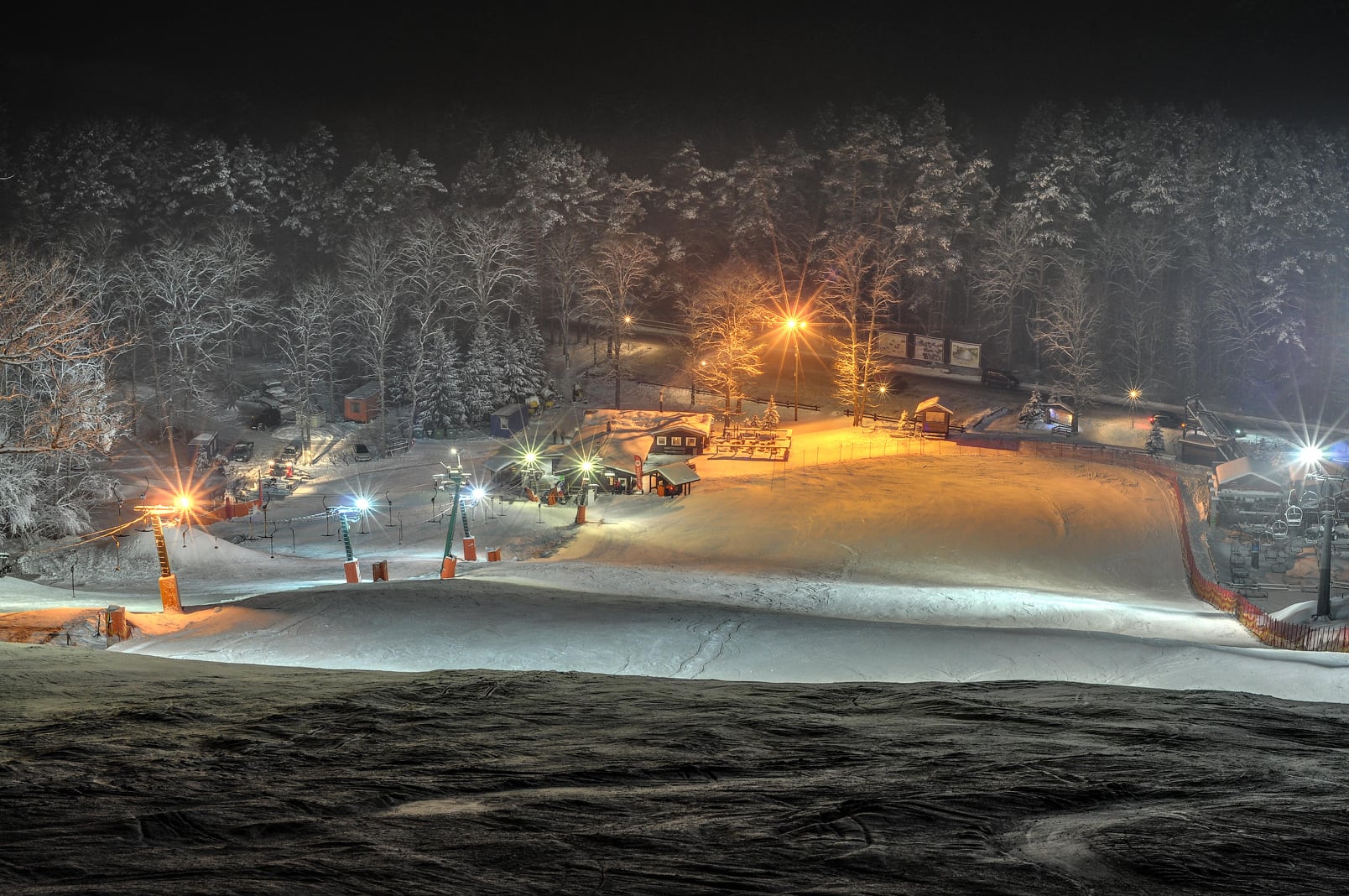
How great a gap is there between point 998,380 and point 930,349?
4.05 m

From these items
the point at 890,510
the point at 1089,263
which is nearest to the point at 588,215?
the point at 1089,263

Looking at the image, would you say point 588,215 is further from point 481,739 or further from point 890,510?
point 481,739

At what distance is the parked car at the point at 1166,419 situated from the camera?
4785 centimetres

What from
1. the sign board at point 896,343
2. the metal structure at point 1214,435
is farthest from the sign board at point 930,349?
the metal structure at point 1214,435

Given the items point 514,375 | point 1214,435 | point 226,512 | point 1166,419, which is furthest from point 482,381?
point 1214,435

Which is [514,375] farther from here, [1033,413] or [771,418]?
[1033,413]

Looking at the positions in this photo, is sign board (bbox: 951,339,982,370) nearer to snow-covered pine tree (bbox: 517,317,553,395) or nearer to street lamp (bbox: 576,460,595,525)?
snow-covered pine tree (bbox: 517,317,553,395)

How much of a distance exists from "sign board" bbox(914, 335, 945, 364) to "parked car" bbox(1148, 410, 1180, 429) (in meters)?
10.8

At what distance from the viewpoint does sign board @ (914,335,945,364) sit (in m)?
56.7

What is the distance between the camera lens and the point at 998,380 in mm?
55031

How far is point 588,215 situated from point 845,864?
2375 inches

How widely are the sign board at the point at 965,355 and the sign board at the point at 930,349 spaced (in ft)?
2.00

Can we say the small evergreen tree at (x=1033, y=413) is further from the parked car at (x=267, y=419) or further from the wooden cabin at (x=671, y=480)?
the parked car at (x=267, y=419)

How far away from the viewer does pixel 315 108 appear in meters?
73.9
